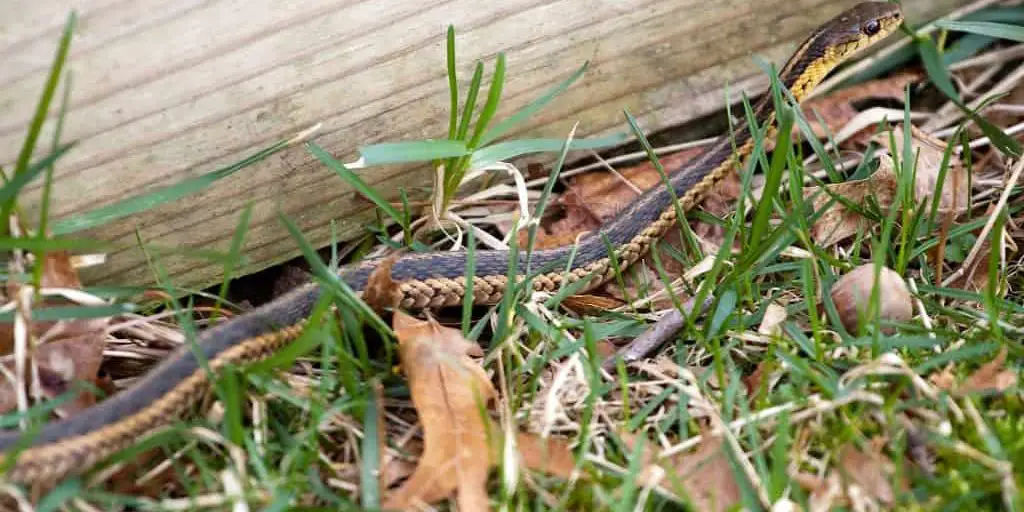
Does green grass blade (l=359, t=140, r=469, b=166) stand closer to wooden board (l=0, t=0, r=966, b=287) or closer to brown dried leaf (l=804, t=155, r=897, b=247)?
wooden board (l=0, t=0, r=966, b=287)

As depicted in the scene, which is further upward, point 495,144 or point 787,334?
point 495,144

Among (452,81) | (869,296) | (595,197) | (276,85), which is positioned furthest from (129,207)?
(869,296)

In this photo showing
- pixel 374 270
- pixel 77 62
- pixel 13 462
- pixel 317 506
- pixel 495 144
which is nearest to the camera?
pixel 13 462

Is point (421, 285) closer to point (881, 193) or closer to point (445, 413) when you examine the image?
point (445, 413)

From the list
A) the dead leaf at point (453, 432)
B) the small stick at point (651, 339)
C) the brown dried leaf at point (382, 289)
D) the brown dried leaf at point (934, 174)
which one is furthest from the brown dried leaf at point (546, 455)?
the brown dried leaf at point (934, 174)

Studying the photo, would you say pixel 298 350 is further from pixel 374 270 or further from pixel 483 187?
pixel 483 187

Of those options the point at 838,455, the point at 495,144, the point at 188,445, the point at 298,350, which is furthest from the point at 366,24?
the point at 838,455

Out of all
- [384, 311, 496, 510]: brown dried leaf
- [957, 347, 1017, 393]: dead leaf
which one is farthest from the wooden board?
[957, 347, 1017, 393]: dead leaf

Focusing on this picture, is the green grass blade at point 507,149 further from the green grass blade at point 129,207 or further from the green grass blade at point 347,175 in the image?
the green grass blade at point 129,207
